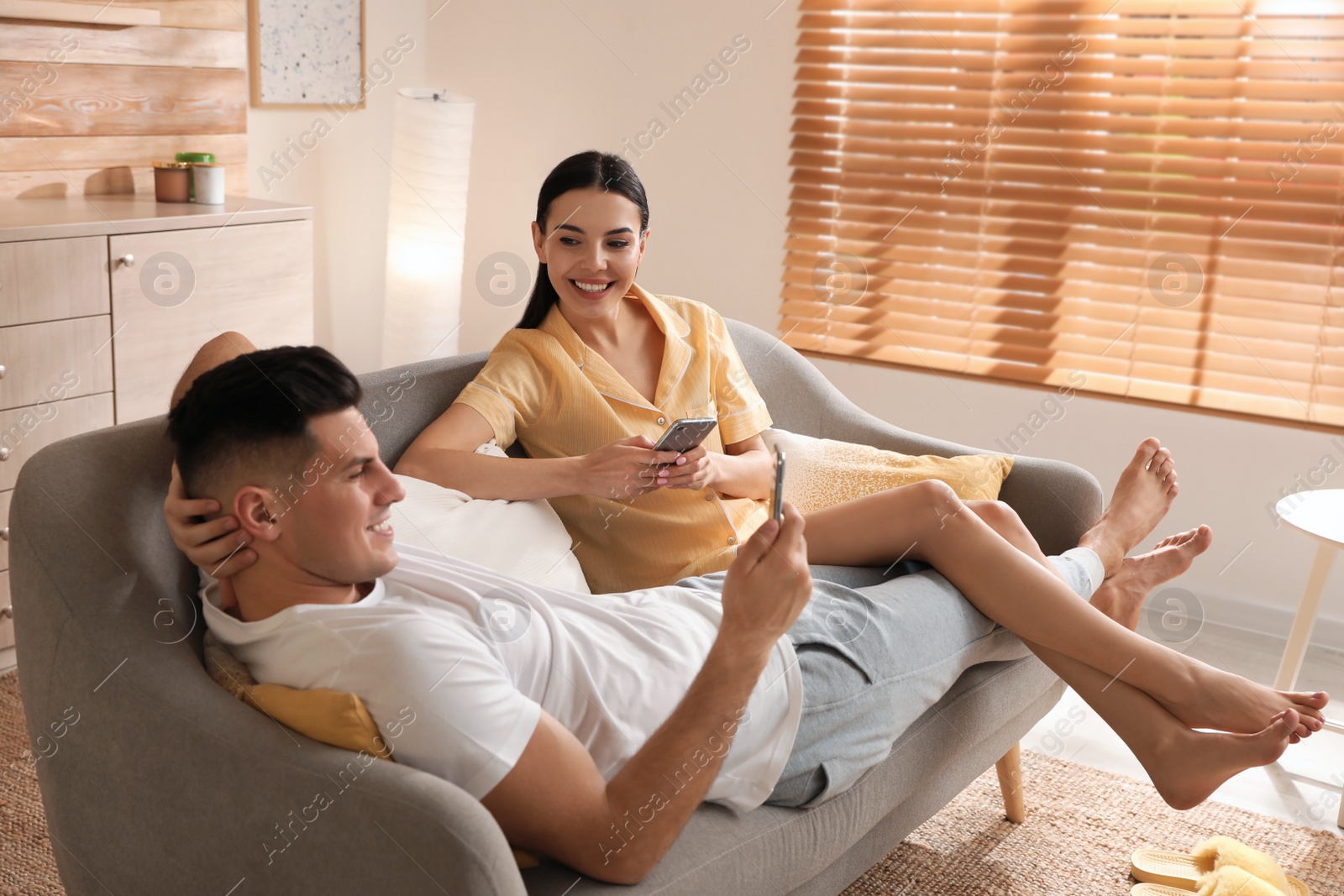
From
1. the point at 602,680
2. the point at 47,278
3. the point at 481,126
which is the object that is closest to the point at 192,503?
the point at 602,680

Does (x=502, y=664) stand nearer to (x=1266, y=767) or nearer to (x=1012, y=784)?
(x=1012, y=784)

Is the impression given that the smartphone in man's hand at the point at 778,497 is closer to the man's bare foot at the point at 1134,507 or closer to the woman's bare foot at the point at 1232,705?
the woman's bare foot at the point at 1232,705

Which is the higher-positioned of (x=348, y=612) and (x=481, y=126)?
(x=481, y=126)

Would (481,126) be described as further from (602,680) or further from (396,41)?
(602,680)

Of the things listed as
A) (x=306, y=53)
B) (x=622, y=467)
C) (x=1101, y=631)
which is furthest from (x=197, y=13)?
(x=1101, y=631)

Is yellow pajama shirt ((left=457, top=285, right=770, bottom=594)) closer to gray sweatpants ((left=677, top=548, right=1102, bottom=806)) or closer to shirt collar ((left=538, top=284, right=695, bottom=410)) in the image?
shirt collar ((left=538, top=284, right=695, bottom=410))

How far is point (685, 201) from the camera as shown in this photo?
3670 millimetres

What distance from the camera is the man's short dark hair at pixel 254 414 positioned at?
1.18 m

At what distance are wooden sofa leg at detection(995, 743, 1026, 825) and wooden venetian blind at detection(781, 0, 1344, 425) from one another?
1411 millimetres

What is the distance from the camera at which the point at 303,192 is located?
144 inches

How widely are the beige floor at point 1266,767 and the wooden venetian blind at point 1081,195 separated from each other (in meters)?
0.63

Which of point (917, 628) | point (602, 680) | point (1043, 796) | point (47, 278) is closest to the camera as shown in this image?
point (602, 680)

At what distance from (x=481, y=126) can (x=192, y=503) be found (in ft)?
10.0

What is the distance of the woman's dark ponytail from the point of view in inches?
78.8
